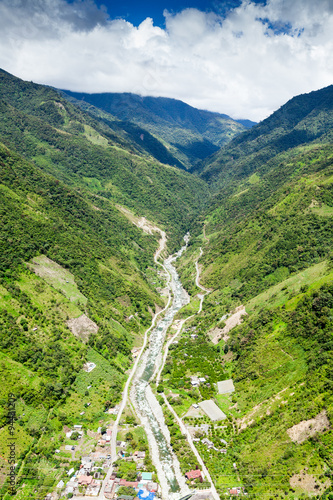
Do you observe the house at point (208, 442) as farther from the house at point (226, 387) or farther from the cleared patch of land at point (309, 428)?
the cleared patch of land at point (309, 428)

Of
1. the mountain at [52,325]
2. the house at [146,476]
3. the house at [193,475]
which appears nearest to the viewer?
the house at [146,476]

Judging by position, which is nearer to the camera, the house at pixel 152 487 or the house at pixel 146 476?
the house at pixel 152 487

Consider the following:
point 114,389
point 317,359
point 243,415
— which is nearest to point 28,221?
point 114,389

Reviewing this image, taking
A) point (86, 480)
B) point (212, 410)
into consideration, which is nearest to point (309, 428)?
point (212, 410)

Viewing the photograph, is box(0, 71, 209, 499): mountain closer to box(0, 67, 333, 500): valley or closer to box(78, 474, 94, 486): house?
box(0, 67, 333, 500): valley

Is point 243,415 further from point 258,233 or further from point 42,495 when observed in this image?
point 258,233

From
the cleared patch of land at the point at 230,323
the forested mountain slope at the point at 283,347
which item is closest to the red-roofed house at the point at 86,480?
the forested mountain slope at the point at 283,347

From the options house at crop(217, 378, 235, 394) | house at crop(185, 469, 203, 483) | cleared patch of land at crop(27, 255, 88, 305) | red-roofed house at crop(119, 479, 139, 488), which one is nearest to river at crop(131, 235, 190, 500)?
house at crop(185, 469, 203, 483)
